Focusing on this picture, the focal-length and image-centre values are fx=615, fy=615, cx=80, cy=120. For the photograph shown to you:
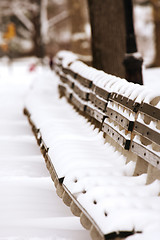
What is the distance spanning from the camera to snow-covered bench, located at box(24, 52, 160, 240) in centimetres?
447

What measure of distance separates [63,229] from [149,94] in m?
1.44

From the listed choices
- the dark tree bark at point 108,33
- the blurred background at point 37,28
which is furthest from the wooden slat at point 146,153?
the blurred background at point 37,28

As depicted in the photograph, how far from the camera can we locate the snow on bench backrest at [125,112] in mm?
5270

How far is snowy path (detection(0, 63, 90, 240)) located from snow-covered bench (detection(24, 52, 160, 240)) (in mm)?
250

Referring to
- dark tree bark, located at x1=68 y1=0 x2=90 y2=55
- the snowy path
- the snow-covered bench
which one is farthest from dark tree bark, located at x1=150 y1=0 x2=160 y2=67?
the snow-covered bench

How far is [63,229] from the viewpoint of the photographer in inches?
218

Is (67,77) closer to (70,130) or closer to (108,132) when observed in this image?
(70,130)

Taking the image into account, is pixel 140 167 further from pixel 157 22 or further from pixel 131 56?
pixel 157 22

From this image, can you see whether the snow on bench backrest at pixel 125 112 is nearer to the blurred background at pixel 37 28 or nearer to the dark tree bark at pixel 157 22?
the dark tree bark at pixel 157 22

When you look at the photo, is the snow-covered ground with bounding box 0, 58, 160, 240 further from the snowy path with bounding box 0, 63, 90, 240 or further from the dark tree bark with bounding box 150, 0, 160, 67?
the dark tree bark with bounding box 150, 0, 160, 67

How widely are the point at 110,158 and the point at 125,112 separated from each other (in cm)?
56

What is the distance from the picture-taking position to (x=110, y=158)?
6504 millimetres

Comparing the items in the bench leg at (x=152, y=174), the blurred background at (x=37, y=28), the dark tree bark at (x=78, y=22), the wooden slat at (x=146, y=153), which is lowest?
the blurred background at (x=37, y=28)

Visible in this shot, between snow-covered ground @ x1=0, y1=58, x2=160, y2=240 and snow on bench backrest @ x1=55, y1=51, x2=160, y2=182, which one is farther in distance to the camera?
snow-covered ground @ x1=0, y1=58, x2=160, y2=240
